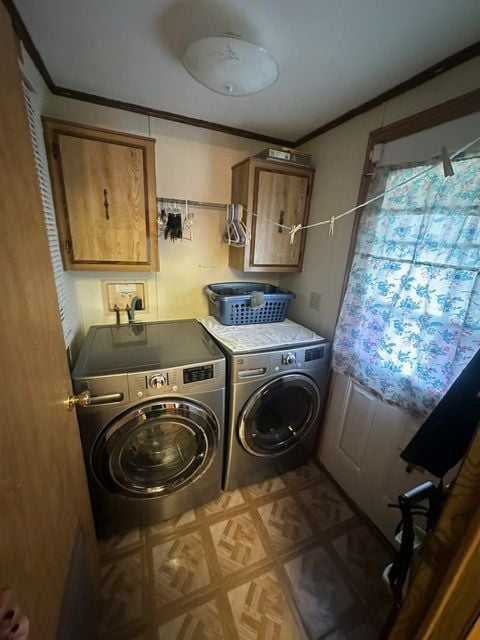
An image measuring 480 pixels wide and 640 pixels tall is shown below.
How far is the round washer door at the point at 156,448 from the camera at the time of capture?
1196 mm

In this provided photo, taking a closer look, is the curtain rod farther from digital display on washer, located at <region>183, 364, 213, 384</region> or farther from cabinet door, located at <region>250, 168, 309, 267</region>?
digital display on washer, located at <region>183, 364, 213, 384</region>

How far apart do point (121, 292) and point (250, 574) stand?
182cm

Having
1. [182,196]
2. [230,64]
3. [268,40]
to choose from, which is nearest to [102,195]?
[182,196]

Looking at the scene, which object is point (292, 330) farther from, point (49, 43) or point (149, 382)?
point (49, 43)

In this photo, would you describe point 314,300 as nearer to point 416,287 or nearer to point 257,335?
point 257,335

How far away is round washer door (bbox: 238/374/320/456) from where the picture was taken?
1.50 metres

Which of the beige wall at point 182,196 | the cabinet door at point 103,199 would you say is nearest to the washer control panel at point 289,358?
the beige wall at point 182,196

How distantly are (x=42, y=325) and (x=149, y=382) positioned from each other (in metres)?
0.60

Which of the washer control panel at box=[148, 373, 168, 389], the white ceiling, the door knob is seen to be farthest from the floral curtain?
the door knob

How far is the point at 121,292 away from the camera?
179 centimetres

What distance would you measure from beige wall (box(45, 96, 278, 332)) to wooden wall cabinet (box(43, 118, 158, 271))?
1.00 ft

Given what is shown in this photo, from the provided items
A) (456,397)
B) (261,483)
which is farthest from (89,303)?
(456,397)

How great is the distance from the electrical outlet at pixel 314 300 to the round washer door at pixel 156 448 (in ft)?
3.49

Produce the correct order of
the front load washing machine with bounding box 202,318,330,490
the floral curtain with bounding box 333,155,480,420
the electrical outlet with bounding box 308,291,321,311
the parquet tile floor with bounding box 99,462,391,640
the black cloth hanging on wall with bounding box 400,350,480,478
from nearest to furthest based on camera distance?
the black cloth hanging on wall with bounding box 400,350,480,478 < the floral curtain with bounding box 333,155,480,420 < the parquet tile floor with bounding box 99,462,391,640 < the front load washing machine with bounding box 202,318,330,490 < the electrical outlet with bounding box 308,291,321,311
